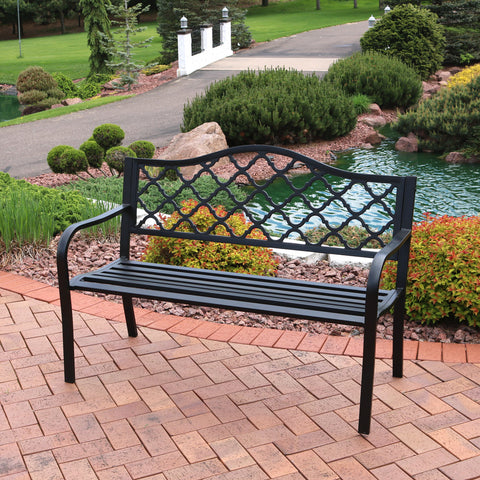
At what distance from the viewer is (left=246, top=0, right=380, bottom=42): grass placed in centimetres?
3228

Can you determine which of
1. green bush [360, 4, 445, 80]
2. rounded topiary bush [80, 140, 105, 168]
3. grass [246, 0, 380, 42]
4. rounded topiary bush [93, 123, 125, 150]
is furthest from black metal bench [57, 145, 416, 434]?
grass [246, 0, 380, 42]

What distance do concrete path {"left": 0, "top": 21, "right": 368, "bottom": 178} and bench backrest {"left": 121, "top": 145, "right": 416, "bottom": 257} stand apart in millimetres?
3006

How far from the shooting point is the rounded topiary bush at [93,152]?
904 cm

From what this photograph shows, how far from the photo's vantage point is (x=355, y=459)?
3.02 metres

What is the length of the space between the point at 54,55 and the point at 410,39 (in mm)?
19913

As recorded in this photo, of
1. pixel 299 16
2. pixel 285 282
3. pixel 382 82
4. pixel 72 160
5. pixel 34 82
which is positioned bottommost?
pixel 34 82

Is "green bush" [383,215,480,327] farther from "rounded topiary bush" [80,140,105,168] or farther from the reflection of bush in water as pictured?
"rounded topiary bush" [80,140,105,168]

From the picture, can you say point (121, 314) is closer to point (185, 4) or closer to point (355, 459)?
point (355, 459)

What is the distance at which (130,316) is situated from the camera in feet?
13.7

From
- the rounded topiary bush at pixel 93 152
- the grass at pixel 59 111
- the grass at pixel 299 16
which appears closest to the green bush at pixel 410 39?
the grass at pixel 59 111

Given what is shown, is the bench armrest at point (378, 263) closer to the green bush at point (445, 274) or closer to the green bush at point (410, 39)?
the green bush at point (445, 274)

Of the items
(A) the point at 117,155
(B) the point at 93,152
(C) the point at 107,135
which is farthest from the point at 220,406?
(C) the point at 107,135

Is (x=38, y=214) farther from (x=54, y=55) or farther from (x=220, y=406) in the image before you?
(x=54, y=55)

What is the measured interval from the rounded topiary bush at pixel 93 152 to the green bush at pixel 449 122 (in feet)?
16.7
